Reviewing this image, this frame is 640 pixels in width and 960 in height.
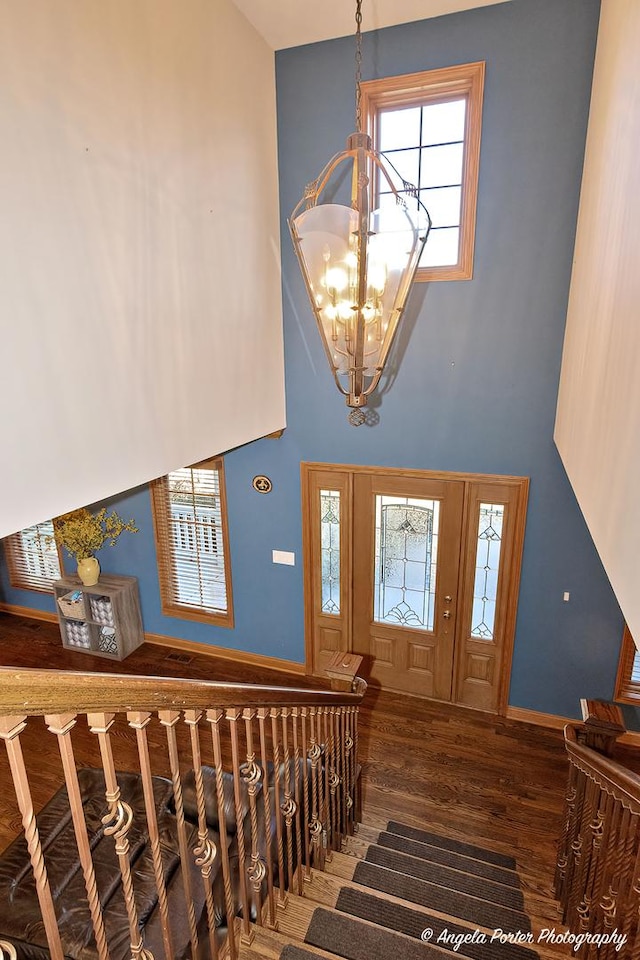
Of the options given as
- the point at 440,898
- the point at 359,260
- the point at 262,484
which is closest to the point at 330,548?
the point at 262,484

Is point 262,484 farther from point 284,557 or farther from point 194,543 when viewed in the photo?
point 194,543

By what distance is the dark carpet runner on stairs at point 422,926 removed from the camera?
Result: 217cm

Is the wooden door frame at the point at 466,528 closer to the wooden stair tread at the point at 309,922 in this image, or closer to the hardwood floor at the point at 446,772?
the hardwood floor at the point at 446,772

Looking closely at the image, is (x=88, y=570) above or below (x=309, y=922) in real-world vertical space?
below

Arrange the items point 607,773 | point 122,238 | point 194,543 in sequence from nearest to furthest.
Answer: point 607,773, point 122,238, point 194,543

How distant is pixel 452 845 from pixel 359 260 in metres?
3.54

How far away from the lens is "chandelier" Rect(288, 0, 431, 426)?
205cm

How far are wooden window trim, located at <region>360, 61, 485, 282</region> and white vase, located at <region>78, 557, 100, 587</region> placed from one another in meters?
4.16

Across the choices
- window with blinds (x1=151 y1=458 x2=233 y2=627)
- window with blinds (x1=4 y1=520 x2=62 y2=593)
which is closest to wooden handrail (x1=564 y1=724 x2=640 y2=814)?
window with blinds (x1=151 y1=458 x2=233 y2=627)

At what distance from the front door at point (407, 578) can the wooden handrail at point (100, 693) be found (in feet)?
10.4

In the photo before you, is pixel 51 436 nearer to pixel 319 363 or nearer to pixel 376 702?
pixel 319 363

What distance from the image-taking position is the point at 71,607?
5680 mm

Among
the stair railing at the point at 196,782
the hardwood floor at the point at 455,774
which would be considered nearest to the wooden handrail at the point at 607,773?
the stair railing at the point at 196,782

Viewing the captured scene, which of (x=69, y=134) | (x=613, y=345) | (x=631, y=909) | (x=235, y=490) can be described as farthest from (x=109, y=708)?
(x=235, y=490)
